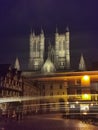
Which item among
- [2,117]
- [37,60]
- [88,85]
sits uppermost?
[37,60]

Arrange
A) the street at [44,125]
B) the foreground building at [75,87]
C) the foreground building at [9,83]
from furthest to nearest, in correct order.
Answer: the foreground building at [9,83]
the foreground building at [75,87]
the street at [44,125]

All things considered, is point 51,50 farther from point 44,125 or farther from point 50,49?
point 44,125

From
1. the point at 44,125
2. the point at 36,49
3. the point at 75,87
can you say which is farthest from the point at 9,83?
the point at 36,49

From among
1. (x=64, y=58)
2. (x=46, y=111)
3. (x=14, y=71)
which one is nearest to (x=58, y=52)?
(x=64, y=58)

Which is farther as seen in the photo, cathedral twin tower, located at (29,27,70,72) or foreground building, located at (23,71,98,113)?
cathedral twin tower, located at (29,27,70,72)

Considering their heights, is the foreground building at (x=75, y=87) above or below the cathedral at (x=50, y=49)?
below

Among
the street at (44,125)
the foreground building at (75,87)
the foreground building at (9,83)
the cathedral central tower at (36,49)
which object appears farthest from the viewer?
the cathedral central tower at (36,49)

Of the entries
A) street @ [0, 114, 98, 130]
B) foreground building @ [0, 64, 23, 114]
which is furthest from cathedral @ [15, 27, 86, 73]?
street @ [0, 114, 98, 130]

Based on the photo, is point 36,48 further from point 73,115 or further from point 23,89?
point 73,115

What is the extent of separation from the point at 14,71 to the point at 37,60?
76.4 meters

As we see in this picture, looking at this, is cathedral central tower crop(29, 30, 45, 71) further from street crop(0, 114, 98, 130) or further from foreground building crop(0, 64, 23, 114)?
street crop(0, 114, 98, 130)

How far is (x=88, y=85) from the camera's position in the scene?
14.4 metres

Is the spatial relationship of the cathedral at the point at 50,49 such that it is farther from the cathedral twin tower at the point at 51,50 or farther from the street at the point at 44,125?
the street at the point at 44,125

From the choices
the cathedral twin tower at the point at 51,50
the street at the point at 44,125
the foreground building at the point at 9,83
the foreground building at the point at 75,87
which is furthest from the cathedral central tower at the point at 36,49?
the street at the point at 44,125
